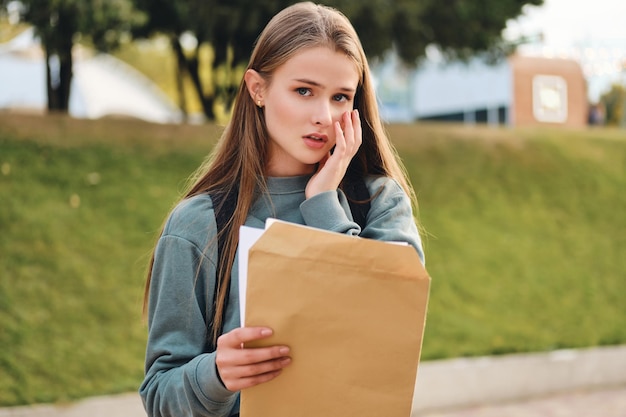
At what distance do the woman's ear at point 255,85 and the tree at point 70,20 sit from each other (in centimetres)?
621

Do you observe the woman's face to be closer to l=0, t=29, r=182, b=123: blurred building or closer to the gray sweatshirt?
the gray sweatshirt

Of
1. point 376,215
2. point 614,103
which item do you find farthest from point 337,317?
point 614,103

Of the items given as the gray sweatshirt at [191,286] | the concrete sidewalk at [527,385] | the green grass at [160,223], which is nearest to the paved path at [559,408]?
the concrete sidewalk at [527,385]

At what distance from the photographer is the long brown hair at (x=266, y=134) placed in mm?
1657

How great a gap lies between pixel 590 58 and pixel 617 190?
10.9m

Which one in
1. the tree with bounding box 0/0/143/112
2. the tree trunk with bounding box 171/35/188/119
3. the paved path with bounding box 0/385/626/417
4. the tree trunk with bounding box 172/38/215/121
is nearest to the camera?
the paved path with bounding box 0/385/626/417

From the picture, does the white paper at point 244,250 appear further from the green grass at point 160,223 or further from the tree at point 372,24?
the tree at point 372,24

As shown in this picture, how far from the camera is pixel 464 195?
9109mm

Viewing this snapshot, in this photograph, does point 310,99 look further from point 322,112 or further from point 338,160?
point 338,160

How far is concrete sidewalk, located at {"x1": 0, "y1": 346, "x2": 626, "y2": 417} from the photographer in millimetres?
6250

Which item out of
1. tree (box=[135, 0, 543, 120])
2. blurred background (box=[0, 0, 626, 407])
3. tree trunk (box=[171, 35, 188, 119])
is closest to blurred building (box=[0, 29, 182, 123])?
tree trunk (box=[171, 35, 188, 119])

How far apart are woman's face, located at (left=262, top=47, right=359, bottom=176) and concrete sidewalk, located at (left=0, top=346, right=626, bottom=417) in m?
4.75

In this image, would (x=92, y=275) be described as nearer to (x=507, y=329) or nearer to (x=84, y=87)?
(x=507, y=329)

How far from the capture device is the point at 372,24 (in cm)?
945
